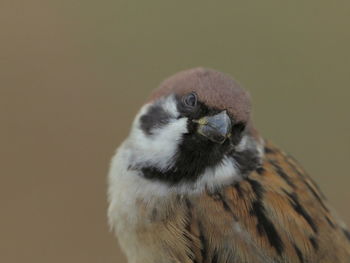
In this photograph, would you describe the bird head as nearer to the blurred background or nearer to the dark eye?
the dark eye

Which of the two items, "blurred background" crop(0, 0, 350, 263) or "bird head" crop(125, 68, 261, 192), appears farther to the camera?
"blurred background" crop(0, 0, 350, 263)

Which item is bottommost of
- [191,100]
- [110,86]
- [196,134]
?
[196,134]

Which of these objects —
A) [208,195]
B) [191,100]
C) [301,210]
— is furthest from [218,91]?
[301,210]

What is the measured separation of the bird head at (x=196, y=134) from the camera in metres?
2.07

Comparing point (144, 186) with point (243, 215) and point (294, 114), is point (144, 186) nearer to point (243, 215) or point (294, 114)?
point (243, 215)

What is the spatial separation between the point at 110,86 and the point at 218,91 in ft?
8.03

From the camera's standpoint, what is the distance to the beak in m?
2.02

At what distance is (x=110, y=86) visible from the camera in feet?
14.6

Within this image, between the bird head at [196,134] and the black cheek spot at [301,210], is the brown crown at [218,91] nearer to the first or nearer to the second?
the bird head at [196,134]

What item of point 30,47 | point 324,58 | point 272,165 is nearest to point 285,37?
point 324,58

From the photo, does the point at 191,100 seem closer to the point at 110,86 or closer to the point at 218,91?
the point at 218,91

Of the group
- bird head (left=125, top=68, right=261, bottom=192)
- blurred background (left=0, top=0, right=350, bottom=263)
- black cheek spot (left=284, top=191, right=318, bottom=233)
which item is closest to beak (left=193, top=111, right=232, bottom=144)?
bird head (left=125, top=68, right=261, bottom=192)

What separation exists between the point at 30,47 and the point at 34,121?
60cm

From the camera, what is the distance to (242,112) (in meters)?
2.10
